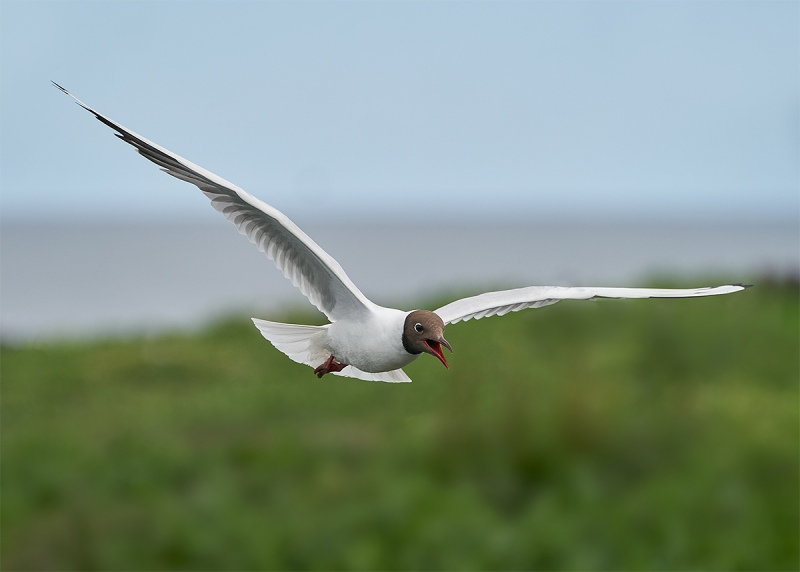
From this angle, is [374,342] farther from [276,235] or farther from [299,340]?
[276,235]

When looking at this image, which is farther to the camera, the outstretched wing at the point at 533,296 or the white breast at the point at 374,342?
the outstretched wing at the point at 533,296

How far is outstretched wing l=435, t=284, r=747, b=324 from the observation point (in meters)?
3.79

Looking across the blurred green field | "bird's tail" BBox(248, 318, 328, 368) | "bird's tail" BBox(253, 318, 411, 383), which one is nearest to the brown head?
"bird's tail" BBox(253, 318, 411, 383)

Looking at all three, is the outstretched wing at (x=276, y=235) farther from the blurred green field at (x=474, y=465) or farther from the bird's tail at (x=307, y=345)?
the blurred green field at (x=474, y=465)

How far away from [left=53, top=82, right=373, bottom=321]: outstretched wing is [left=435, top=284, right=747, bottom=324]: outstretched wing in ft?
1.22

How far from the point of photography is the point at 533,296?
13.2 feet

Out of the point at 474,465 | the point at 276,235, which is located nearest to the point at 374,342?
the point at 276,235

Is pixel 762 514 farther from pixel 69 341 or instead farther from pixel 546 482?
pixel 69 341

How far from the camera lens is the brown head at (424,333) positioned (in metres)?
3.14

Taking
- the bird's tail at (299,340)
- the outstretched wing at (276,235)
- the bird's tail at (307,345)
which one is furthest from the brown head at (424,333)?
the bird's tail at (299,340)

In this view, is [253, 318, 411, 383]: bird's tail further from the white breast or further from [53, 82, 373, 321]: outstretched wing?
the white breast

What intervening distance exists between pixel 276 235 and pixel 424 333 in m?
1.07

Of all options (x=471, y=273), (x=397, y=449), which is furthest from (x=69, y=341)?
(x=471, y=273)

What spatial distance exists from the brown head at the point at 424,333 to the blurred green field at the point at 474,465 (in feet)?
29.1
